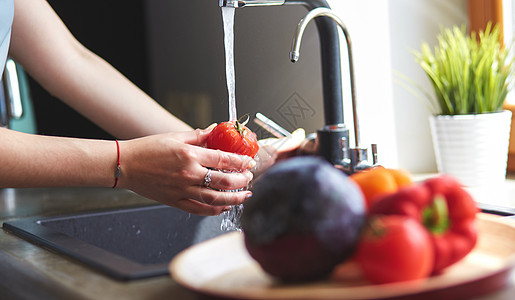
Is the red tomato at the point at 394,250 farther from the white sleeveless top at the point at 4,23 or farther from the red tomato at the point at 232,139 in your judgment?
the white sleeveless top at the point at 4,23

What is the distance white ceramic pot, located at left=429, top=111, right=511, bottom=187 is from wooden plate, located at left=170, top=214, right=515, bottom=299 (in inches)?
28.6

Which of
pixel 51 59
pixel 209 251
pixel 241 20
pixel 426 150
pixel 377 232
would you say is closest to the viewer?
pixel 377 232

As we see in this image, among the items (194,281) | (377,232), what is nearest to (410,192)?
(377,232)

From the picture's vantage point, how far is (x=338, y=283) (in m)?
0.47

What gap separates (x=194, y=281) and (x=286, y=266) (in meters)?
0.09

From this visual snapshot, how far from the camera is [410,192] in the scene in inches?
17.9

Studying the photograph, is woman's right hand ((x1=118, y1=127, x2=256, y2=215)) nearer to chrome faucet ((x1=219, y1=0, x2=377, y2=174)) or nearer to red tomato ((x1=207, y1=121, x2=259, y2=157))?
red tomato ((x1=207, y1=121, x2=259, y2=157))

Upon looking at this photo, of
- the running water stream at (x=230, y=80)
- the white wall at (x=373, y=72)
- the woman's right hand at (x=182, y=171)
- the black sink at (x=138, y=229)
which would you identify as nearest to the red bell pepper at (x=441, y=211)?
the woman's right hand at (x=182, y=171)

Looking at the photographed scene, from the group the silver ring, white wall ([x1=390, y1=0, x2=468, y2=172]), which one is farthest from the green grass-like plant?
the silver ring

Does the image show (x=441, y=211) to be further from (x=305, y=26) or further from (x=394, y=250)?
(x=305, y=26)

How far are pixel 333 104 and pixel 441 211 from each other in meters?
0.81

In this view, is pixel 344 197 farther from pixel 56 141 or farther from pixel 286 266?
pixel 56 141

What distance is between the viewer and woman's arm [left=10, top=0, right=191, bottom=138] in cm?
126

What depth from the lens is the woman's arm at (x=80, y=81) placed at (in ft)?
4.14
